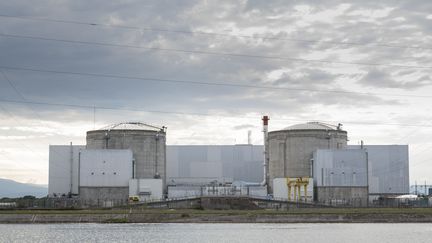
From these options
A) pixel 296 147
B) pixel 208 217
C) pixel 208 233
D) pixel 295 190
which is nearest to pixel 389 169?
pixel 296 147

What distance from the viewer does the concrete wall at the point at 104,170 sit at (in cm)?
10312

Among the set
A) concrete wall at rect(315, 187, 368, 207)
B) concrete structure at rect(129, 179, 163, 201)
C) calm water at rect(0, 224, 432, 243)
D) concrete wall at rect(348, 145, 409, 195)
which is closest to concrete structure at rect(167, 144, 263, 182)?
concrete wall at rect(348, 145, 409, 195)

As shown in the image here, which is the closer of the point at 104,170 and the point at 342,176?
the point at 104,170

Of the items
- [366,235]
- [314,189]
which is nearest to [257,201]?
[314,189]

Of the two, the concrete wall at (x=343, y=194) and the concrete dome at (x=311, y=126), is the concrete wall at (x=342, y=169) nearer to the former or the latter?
the concrete wall at (x=343, y=194)

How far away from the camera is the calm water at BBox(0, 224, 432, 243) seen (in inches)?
2009

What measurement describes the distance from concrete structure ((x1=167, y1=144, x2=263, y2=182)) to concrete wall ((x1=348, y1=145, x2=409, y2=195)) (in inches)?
689

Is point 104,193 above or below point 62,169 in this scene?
below

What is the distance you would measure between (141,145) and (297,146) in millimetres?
21679

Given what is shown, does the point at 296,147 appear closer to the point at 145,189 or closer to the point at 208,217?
the point at 145,189

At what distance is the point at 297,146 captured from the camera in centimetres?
11056

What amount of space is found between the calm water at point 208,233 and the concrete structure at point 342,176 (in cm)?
3711

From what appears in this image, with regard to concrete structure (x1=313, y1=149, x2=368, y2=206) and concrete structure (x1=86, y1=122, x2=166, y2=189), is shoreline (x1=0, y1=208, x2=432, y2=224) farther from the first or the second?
concrete structure (x1=86, y1=122, x2=166, y2=189)

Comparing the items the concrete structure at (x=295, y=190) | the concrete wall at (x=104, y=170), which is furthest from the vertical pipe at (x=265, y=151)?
the concrete wall at (x=104, y=170)
